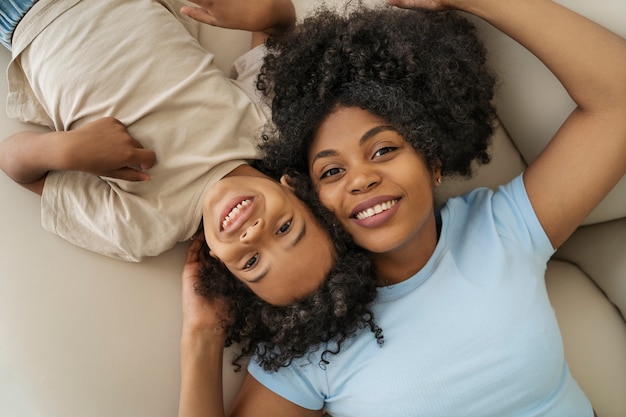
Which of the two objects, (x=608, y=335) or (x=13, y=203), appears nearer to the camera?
(x=13, y=203)

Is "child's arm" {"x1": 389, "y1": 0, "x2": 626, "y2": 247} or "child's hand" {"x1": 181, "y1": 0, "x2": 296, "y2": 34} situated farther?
"child's hand" {"x1": 181, "y1": 0, "x2": 296, "y2": 34}

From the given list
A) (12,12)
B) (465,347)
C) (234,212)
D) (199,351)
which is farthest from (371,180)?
(12,12)

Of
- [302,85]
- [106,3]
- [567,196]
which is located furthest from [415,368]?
[106,3]

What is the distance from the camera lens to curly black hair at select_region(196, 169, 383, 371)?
97cm

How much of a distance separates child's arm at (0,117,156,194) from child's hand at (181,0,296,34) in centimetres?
29

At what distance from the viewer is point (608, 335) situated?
1164 millimetres

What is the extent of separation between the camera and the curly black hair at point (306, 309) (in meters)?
0.97

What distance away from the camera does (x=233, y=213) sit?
0.97 meters

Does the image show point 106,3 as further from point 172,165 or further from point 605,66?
point 605,66

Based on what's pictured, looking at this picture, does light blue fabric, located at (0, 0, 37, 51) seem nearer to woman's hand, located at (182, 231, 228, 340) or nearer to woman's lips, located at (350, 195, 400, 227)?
woman's hand, located at (182, 231, 228, 340)

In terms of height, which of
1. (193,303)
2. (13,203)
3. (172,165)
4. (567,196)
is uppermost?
(567,196)

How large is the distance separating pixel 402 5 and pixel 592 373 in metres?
0.90

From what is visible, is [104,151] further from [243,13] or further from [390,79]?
[390,79]

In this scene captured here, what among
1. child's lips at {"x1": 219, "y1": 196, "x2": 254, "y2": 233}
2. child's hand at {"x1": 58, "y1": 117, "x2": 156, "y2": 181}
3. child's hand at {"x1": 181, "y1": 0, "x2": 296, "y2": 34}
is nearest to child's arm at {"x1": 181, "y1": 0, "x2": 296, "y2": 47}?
child's hand at {"x1": 181, "y1": 0, "x2": 296, "y2": 34}
